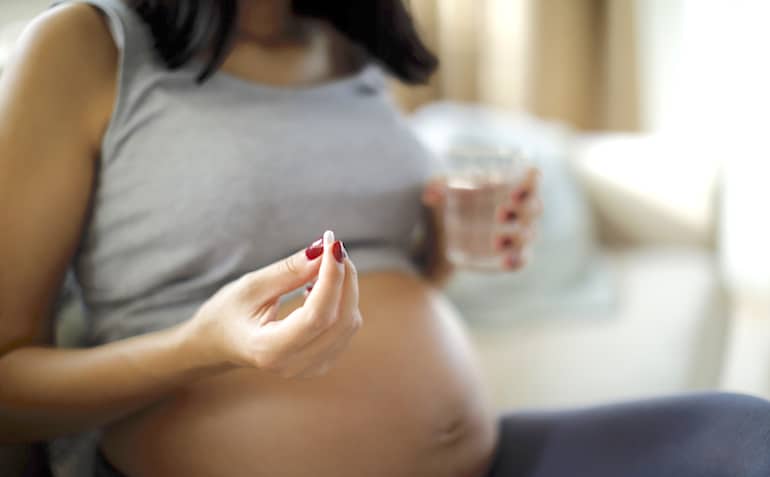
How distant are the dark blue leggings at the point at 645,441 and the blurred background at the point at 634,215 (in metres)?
0.38

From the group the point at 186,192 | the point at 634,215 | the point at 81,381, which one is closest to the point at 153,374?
the point at 81,381

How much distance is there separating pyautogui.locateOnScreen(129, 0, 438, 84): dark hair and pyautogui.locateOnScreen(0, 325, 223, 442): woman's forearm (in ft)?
0.92

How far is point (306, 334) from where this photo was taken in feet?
1.68

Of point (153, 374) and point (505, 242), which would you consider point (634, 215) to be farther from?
point (153, 374)

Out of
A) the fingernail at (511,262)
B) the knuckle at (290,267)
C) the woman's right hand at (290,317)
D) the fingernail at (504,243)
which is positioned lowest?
the fingernail at (511,262)

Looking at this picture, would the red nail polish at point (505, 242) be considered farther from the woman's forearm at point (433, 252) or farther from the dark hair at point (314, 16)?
the dark hair at point (314, 16)

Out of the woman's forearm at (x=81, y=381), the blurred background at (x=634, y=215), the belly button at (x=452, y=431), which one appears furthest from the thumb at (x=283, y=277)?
the blurred background at (x=634, y=215)

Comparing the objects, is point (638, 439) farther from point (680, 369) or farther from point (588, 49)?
point (588, 49)

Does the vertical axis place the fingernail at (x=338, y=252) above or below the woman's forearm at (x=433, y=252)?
above

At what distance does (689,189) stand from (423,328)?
2.98 feet

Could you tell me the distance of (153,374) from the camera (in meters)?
0.63

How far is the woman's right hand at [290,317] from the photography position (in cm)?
50

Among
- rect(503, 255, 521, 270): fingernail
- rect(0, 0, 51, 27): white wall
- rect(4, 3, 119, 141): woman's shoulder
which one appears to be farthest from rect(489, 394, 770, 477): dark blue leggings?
rect(0, 0, 51, 27): white wall

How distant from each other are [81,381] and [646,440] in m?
0.55
